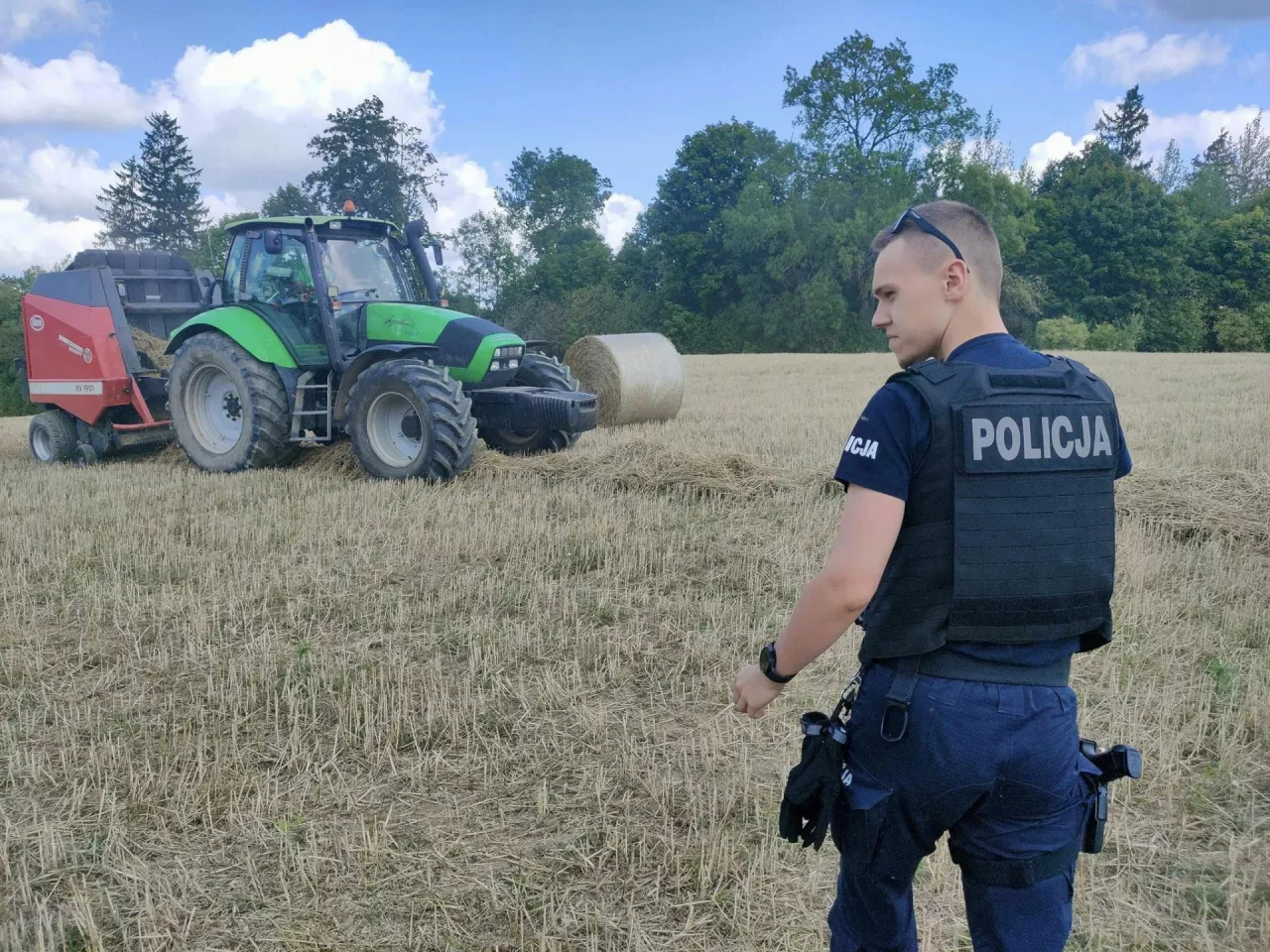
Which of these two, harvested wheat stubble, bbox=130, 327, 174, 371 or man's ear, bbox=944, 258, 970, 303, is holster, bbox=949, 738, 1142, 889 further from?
harvested wheat stubble, bbox=130, 327, 174, 371

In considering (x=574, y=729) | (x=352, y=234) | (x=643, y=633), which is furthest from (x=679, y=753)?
(x=352, y=234)

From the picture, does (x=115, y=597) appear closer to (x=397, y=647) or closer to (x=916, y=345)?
(x=397, y=647)

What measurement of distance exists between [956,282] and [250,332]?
27.1 feet

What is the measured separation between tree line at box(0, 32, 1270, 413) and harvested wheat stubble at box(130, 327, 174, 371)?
27329mm

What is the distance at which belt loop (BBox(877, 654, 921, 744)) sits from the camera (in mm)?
1911

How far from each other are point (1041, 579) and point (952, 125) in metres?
44.6

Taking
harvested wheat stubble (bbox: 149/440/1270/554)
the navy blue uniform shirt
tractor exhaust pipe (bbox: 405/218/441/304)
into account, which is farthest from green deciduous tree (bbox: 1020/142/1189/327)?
the navy blue uniform shirt

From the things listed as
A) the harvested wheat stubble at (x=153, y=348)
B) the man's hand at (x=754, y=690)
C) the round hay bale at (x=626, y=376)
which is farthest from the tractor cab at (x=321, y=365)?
the man's hand at (x=754, y=690)

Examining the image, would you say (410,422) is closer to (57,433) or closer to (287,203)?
(57,433)

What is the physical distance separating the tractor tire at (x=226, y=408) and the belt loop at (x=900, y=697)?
8.11m

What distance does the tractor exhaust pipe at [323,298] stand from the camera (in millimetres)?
8898

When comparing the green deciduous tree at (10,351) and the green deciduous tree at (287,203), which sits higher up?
the green deciduous tree at (287,203)

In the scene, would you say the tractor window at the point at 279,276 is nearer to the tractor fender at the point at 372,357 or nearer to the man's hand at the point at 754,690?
the tractor fender at the point at 372,357

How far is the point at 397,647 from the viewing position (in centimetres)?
498
